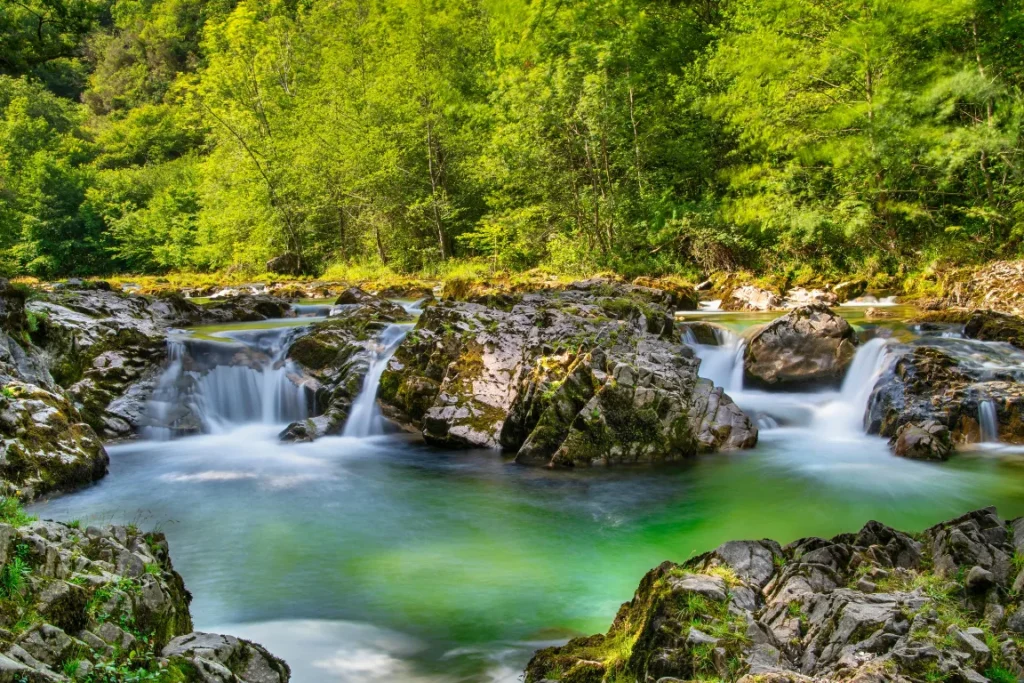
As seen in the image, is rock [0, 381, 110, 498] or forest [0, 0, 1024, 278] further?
forest [0, 0, 1024, 278]

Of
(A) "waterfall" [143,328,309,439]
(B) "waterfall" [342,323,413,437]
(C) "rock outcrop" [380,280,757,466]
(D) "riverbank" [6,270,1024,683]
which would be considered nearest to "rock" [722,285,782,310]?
(D) "riverbank" [6,270,1024,683]

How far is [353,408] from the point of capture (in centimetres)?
1227

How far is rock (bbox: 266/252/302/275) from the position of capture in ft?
108

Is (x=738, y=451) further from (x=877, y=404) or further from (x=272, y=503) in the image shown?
(x=272, y=503)

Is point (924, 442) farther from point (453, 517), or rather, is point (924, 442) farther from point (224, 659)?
point (224, 659)

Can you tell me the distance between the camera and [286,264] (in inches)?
1312

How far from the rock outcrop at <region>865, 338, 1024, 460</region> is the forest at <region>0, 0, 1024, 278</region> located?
25.0 ft

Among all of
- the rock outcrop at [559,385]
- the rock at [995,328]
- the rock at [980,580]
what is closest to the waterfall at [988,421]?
the rock at [995,328]

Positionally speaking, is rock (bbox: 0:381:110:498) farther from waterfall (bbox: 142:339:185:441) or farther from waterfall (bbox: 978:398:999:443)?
waterfall (bbox: 978:398:999:443)

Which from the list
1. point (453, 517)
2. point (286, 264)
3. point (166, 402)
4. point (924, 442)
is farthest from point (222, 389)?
point (286, 264)

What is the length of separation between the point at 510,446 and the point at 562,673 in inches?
258

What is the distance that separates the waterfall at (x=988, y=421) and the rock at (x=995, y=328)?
231 cm

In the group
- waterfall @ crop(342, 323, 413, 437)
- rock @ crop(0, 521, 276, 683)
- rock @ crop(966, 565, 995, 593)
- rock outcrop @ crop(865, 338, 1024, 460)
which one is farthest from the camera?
waterfall @ crop(342, 323, 413, 437)

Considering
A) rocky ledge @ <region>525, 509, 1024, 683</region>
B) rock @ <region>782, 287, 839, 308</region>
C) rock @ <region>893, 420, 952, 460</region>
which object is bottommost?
rock @ <region>893, 420, 952, 460</region>
